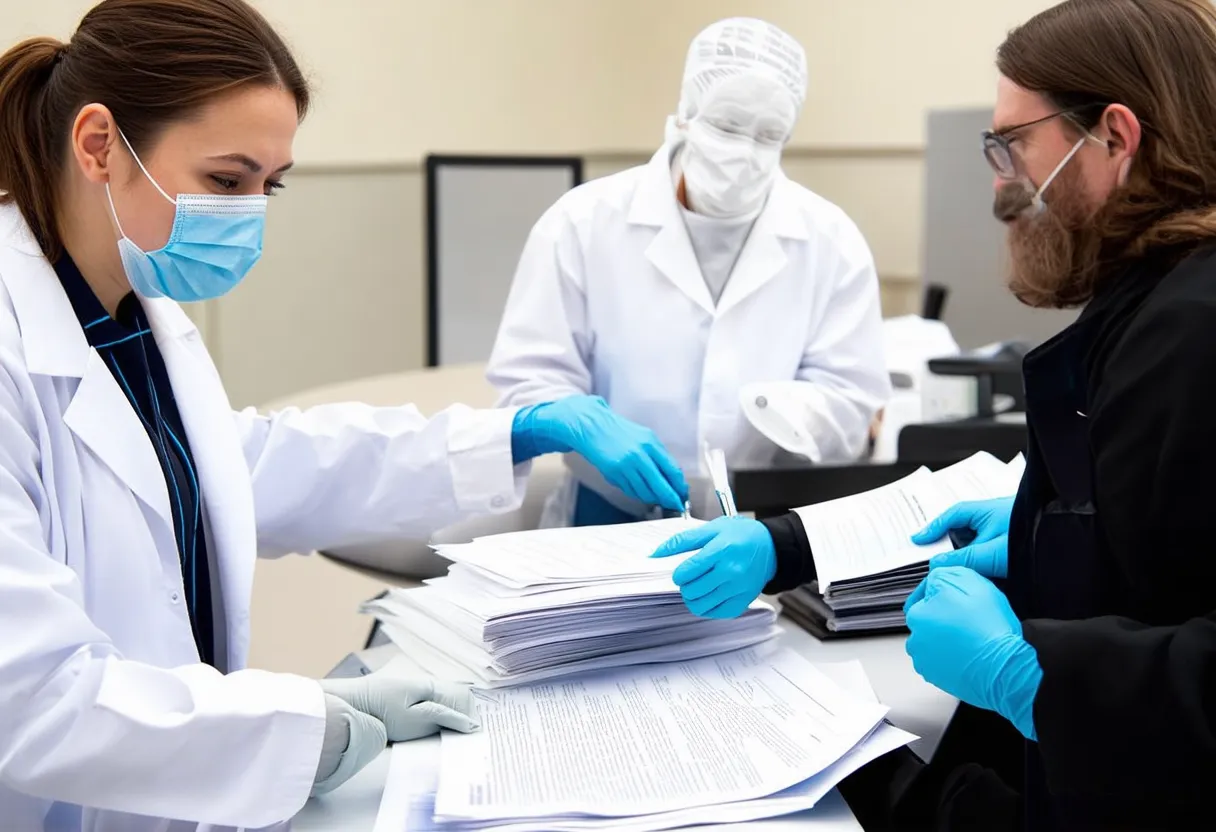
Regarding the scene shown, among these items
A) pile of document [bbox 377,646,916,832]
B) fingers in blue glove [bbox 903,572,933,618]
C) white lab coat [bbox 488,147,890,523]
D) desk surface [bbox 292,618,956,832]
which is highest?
white lab coat [bbox 488,147,890,523]

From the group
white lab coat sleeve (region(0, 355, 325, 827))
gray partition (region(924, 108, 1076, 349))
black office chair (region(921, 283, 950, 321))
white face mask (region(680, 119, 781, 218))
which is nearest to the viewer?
white lab coat sleeve (region(0, 355, 325, 827))

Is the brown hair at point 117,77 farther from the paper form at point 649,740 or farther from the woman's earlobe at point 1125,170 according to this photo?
the woman's earlobe at point 1125,170

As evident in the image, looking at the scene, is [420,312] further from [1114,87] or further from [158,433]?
[1114,87]

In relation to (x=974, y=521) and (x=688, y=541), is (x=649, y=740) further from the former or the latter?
(x=974, y=521)

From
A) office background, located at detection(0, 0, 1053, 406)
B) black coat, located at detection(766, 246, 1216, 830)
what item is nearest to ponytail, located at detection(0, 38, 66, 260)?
black coat, located at detection(766, 246, 1216, 830)

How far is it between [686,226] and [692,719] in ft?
3.36

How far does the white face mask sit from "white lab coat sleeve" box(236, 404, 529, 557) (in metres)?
0.55

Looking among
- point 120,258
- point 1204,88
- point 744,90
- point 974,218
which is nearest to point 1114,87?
point 1204,88

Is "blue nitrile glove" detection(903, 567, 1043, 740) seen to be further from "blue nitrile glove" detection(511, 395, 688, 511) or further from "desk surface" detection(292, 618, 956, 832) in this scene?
"blue nitrile glove" detection(511, 395, 688, 511)

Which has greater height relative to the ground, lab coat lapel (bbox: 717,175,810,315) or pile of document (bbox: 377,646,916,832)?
lab coat lapel (bbox: 717,175,810,315)

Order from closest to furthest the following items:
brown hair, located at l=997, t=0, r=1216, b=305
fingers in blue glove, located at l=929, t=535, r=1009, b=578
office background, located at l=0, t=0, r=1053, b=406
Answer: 1. brown hair, located at l=997, t=0, r=1216, b=305
2. fingers in blue glove, located at l=929, t=535, r=1009, b=578
3. office background, located at l=0, t=0, r=1053, b=406

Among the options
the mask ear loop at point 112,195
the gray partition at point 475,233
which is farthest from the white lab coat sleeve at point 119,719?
the gray partition at point 475,233

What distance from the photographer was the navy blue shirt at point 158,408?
1122 mm

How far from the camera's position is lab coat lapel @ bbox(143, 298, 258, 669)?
3.91 feet
